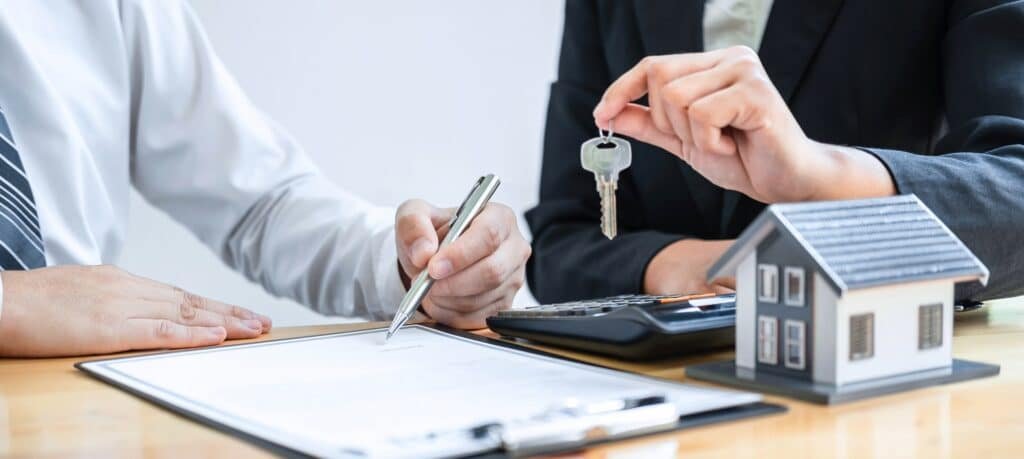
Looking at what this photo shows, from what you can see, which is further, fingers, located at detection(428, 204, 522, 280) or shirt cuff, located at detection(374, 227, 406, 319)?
shirt cuff, located at detection(374, 227, 406, 319)

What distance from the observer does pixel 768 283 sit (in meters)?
0.70

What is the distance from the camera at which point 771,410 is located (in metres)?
0.63

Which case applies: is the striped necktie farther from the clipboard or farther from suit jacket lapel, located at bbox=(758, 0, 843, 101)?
suit jacket lapel, located at bbox=(758, 0, 843, 101)

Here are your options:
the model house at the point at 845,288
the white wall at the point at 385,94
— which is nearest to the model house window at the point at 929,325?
the model house at the point at 845,288

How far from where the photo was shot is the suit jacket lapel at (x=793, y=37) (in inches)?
49.7

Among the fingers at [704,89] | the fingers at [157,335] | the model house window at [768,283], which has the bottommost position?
the fingers at [157,335]

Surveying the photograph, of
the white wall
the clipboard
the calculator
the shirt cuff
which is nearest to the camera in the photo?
the clipboard

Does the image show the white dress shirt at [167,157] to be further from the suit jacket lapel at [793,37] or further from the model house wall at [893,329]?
the model house wall at [893,329]

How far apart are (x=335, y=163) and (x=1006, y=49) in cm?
154

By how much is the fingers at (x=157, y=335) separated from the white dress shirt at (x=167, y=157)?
1.18ft

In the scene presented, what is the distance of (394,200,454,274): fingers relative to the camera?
3.35ft

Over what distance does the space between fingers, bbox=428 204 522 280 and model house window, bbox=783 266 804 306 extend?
40 centimetres

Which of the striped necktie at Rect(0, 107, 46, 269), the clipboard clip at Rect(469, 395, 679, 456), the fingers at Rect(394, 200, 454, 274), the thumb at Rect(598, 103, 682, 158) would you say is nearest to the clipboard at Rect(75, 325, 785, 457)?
the clipboard clip at Rect(469, 395, 679, 456)

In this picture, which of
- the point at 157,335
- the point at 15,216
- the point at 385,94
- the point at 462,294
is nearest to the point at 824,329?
the point at 462,294
